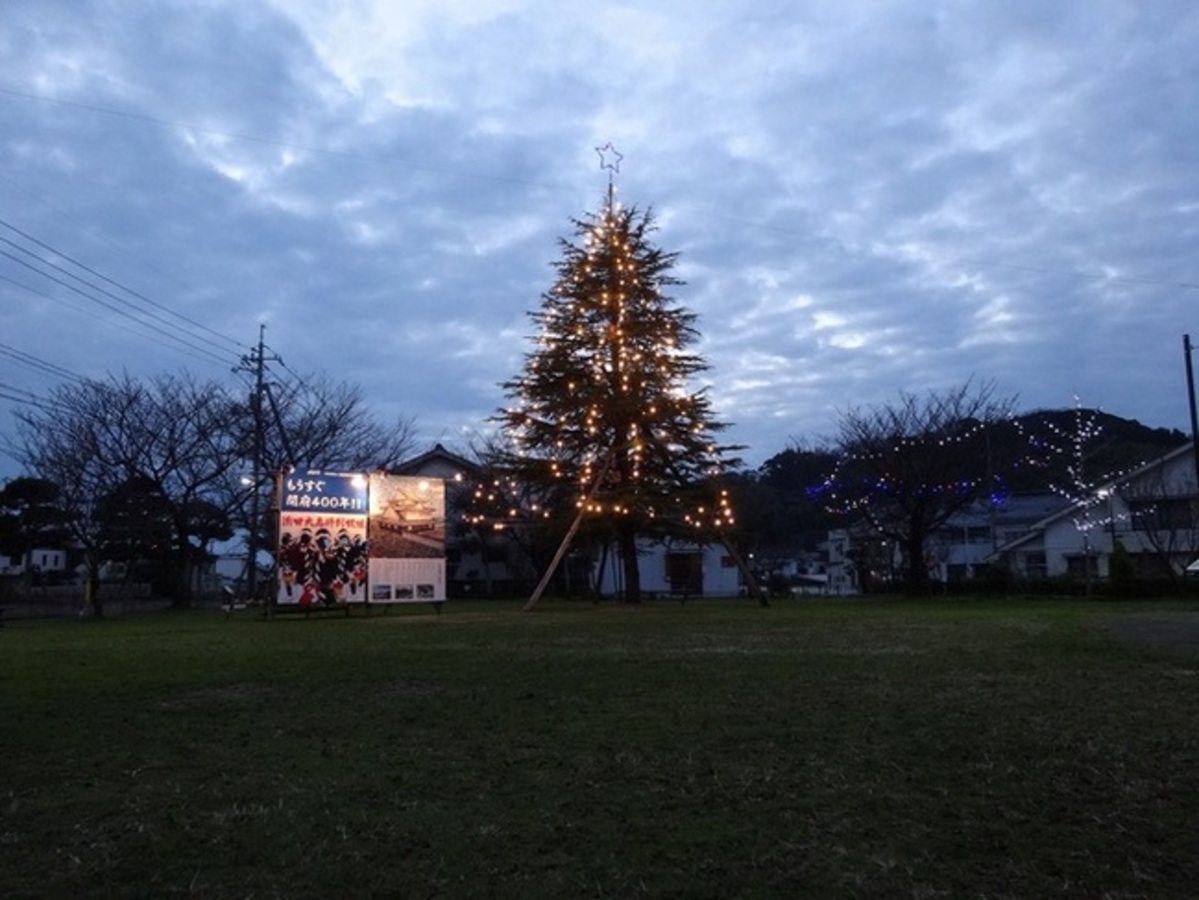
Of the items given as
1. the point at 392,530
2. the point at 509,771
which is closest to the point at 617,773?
the point at 509,771

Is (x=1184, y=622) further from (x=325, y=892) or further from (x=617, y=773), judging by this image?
(x=325, y=892)

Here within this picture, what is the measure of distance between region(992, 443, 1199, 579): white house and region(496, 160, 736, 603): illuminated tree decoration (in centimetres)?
1459

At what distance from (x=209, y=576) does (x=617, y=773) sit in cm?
4416

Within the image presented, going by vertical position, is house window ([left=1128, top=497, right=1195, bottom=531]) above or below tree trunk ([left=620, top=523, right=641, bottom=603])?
above

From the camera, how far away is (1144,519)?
3484 centimetres

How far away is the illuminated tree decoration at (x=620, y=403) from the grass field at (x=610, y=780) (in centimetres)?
1773

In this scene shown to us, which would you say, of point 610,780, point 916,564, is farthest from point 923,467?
point 610,780

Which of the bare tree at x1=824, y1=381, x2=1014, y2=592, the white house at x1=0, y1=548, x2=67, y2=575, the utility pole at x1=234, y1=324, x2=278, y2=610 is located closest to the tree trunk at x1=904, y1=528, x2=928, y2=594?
the bare tree at x1=824, y1=381, x2=1014, y2=592

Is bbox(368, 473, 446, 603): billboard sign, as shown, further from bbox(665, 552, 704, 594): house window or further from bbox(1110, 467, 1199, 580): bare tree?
bbox(665, 552, 704, 594): house window

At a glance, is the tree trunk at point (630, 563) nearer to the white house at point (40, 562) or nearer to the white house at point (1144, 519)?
the white house at point (1144, 519)

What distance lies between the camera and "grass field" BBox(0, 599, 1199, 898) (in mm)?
3594

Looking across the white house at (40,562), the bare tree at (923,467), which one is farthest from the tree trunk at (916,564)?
the white house at (40,562)

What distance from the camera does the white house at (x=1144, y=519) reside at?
115ft

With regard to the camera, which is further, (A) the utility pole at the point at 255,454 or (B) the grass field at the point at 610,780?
(A) the utility pole at the point at 255,454
